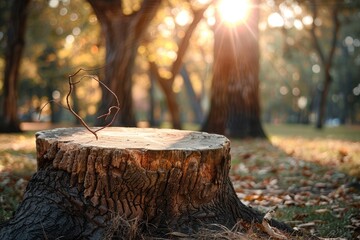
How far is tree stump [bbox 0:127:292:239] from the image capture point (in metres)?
2.78

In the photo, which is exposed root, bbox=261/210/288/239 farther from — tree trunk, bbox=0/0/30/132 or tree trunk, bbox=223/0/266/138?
tree trunk, bbox=0/0/30/132

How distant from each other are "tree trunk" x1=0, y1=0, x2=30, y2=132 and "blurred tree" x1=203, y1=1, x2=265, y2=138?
24.1ft

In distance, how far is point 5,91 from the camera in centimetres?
1409

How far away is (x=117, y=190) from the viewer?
2.84m

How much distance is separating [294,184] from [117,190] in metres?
3.74

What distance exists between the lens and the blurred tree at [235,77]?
11.2 m

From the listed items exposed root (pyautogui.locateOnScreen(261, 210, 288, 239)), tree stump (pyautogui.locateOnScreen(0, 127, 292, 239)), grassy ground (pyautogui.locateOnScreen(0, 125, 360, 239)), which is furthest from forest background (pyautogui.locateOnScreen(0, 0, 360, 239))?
exposed root (pyautogui.locateOnScreen(261, 210, 288, 239))

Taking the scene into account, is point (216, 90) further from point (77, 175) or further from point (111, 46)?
point (77, 175)

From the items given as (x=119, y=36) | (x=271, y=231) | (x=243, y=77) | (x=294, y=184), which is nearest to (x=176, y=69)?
(x=243, y=77)

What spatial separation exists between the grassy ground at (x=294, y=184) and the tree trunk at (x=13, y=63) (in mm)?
5843

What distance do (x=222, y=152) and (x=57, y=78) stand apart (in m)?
24.5

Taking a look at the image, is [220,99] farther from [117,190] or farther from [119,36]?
[117,190]

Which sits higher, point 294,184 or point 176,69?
point 176,69

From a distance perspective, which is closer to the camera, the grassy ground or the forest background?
the grassy ground
